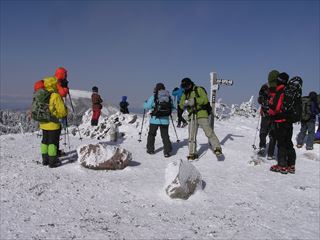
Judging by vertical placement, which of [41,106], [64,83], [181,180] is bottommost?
[181,180]

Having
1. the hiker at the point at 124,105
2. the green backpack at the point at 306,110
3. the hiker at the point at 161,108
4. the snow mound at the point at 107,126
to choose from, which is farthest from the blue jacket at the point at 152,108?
the hiker at the point at 124,105

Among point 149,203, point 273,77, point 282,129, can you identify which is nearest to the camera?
point 149,203

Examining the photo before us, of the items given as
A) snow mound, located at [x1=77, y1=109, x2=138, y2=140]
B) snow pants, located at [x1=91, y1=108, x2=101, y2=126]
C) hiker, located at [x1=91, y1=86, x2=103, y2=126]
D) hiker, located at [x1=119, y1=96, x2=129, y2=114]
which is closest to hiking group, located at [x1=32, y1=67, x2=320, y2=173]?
snow mound, located at [x1=77, y1=109, x2=138, y2=140]

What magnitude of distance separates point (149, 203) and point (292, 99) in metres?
4.49

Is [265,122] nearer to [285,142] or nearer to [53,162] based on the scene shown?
[285,142]

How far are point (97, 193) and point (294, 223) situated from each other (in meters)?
3.75

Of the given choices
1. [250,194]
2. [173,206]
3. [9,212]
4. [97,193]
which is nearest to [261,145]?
[250,194]

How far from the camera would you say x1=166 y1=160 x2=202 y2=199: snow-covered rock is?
19.8 feet

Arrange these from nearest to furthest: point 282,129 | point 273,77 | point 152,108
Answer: point 282,129, point 273,77, point 152,108

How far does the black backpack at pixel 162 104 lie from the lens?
30.9ft

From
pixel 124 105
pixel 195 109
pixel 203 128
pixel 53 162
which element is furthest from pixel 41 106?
pixel 124 105

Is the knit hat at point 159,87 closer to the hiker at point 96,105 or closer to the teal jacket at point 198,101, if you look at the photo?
the teal jacket at point 198,101

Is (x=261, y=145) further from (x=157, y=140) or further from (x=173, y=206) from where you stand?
(x=173, y=206)

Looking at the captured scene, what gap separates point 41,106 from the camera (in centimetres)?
768
